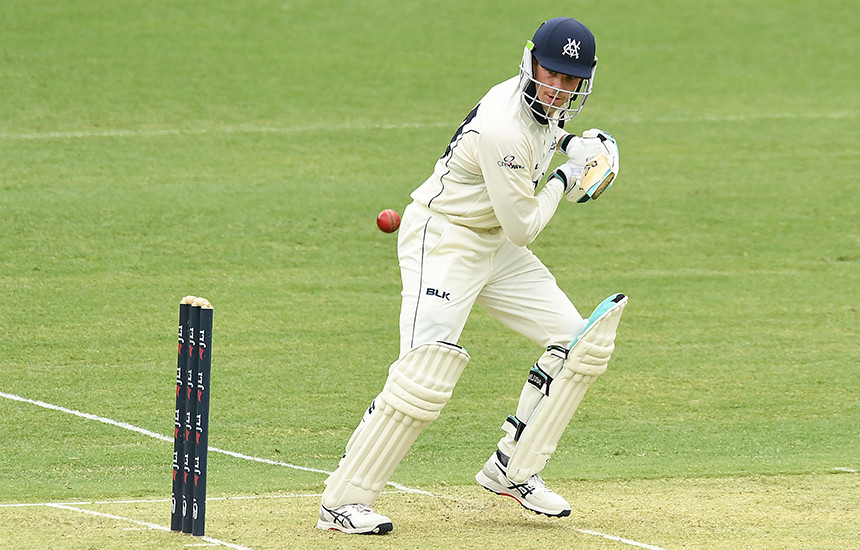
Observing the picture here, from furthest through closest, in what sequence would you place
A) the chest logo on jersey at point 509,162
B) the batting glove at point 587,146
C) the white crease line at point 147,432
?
the white crease line at point 147,432 → the batting glove at point 587,146 → the chest logo on jersey at point 509,162

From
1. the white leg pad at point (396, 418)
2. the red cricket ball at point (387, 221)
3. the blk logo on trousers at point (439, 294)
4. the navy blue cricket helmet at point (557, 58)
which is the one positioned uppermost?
the navy blue cricket helmet at point (557, 58)

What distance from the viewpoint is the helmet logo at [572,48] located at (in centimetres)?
495

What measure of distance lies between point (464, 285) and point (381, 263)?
5.28 metres

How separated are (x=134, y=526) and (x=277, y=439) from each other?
2041mm

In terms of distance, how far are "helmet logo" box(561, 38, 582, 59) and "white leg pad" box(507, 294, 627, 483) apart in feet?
3.23

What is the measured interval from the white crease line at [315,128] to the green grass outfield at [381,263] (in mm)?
41

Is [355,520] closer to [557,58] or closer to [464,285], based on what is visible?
[464,285]

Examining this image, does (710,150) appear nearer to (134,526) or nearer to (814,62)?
(814,62)

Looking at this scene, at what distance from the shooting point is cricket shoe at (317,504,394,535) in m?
4.99

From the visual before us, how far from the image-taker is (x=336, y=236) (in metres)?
10.8

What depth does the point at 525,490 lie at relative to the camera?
537cm

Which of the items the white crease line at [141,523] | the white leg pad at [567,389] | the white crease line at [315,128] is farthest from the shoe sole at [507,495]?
the white crease line at [315,128]

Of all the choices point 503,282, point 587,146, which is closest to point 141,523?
point 503,282

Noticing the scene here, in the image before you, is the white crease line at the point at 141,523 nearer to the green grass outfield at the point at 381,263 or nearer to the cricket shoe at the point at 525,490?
the green grass outfield at the point at 381,263
